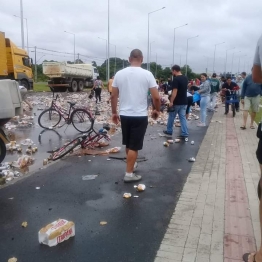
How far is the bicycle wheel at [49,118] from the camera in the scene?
10945 mm

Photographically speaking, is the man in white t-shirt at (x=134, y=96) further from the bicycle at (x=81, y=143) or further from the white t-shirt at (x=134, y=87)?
the bicycle at (x=81, y=143)

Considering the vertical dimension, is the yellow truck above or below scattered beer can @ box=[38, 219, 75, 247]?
above

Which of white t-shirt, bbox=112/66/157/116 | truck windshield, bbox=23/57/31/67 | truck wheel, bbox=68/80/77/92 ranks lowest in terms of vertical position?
truck wheel, bbox=68/80/77/92

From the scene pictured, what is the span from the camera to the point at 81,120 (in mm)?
10625

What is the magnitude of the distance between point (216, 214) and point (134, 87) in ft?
7.20

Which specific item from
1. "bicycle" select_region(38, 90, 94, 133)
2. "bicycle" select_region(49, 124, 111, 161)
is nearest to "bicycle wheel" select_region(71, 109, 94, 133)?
"bicycle" select_region(38, 90, 94, 133)

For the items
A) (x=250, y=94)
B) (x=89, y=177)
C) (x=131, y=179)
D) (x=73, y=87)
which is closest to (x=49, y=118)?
(x=89, y=177)

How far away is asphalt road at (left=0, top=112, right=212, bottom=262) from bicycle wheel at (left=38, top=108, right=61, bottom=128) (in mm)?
4485

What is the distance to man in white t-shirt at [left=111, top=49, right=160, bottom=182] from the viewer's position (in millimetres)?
4922

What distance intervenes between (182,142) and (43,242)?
19.2 feet

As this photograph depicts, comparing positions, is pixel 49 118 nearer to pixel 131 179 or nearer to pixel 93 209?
pixel 131 179

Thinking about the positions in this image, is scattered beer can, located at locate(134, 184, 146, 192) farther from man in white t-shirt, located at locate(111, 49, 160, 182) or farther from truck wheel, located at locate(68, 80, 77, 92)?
truck wheel, located at locate(68, 80, 77, 92)

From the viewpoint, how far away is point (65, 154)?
6977 millimetres

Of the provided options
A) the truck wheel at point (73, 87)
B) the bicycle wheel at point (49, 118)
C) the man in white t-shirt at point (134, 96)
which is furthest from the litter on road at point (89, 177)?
the truck wheel at point (73, 87)
